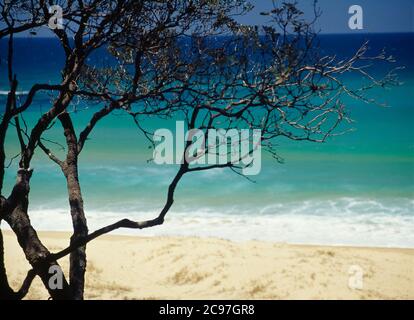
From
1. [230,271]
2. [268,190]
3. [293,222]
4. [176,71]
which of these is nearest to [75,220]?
[176,71]

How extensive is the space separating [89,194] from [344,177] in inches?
296

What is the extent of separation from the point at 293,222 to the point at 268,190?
3.74 metres

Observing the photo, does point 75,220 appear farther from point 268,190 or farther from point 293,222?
point 268,190

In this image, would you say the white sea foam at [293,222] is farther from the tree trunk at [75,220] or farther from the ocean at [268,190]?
the tree trunk at [75,220]

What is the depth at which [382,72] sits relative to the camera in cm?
3697

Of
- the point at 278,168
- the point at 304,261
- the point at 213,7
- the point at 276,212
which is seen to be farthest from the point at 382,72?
the point at 213,7

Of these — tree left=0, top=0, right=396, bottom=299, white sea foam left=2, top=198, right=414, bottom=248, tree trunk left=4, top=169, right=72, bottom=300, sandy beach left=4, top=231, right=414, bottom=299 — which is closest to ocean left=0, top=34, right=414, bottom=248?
white sea foam left=2, top=198, right=414, bottom=248

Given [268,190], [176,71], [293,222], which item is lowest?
[293,222]

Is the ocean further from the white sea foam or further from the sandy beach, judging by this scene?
the sandy beach

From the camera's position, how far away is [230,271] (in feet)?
29.7

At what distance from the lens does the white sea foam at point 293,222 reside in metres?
12.5

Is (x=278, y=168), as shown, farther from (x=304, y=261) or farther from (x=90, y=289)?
(x=90, y=289)

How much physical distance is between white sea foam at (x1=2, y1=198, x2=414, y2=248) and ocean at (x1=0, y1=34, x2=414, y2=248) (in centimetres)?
2
